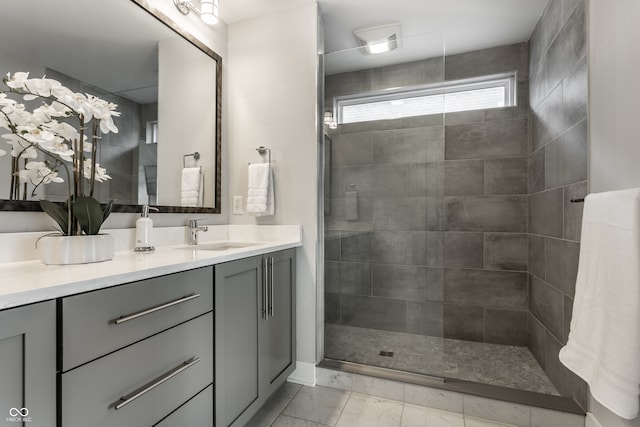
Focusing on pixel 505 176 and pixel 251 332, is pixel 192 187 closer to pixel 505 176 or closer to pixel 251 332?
pixel 251 332

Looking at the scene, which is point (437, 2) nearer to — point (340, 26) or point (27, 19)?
point (340, 26)

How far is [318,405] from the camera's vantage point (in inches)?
69.6

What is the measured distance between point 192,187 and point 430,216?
59.0 inches

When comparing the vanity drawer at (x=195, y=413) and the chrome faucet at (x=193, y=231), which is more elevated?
the chrome faucet at (x=193, y=231)

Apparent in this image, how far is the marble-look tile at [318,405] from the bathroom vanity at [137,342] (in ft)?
0.77

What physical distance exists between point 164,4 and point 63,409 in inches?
77.7

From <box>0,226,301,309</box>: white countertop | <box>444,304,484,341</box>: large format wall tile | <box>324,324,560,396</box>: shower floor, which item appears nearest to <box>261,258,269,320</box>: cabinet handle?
<box>0,226,301,309</box>: white countertop

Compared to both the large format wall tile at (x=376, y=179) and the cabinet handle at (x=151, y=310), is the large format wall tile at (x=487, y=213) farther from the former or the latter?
the cabinet handle at (x=151, y=310)

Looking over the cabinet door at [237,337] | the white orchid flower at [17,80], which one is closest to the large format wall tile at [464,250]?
the cabinet door at [237,337]

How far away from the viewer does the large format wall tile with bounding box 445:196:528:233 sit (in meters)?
2.51

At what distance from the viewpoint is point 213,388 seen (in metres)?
1.25

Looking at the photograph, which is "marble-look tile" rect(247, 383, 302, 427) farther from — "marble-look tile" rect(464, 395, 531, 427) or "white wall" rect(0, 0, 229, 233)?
"white wall" rect(0, 0, 229, 233)

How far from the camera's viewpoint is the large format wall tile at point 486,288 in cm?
252

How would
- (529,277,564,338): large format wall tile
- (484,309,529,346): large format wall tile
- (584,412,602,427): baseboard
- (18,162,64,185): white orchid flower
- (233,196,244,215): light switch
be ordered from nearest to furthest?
(18,162,64,185): white orchid flower
(584,412,602,427): baseboard
(529,277,564,338): large format wall tile
(233,196,244,215): light switch
(484,309,529,346): large format wall tile
